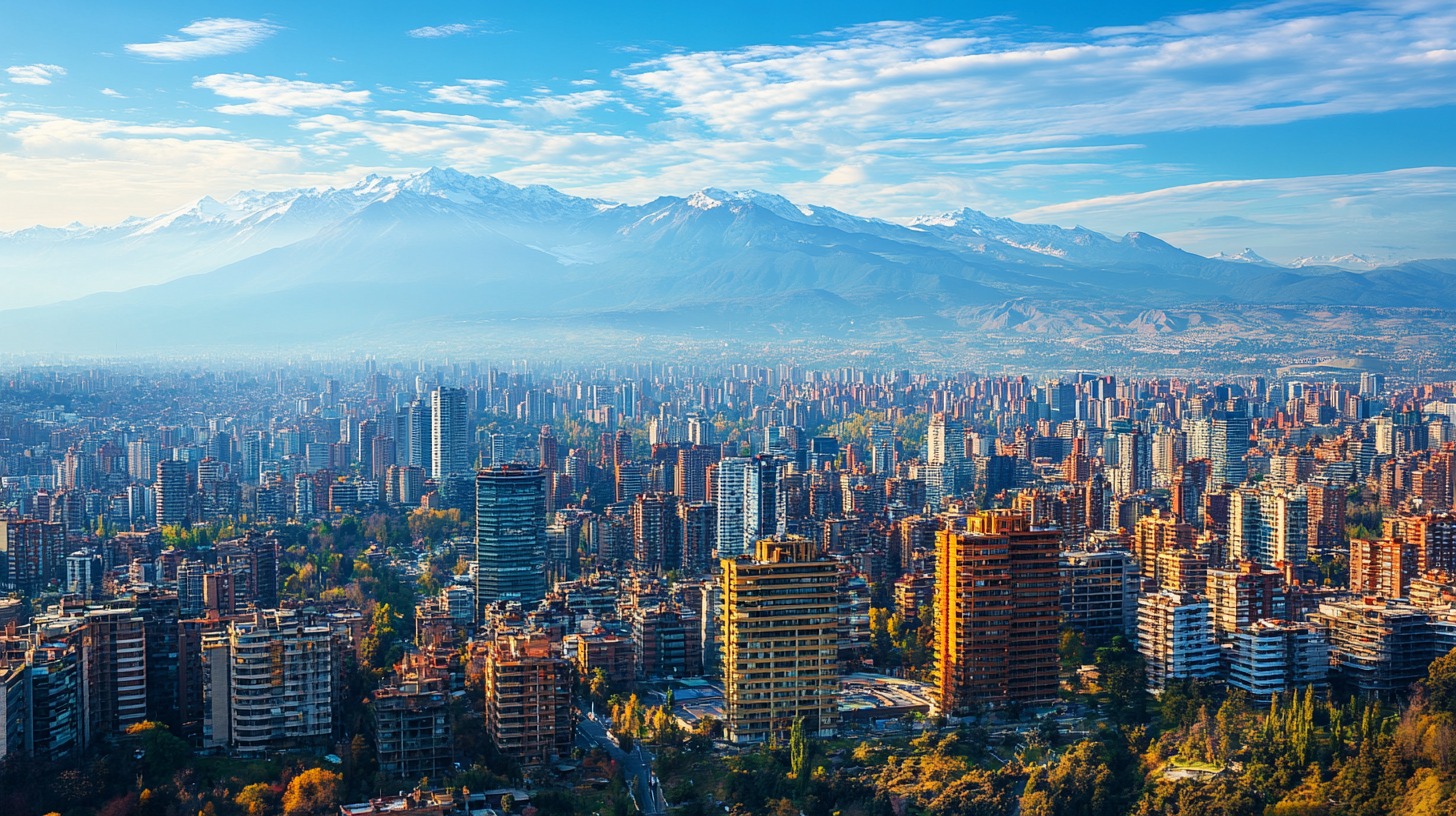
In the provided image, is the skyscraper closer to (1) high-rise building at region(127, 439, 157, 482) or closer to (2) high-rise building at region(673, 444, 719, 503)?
(1) high-rise building at region(127, 439, 157, 482)

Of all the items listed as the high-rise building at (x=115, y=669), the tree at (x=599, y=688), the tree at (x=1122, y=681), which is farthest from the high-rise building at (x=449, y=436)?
the high-rise building at (x=115, y=669)

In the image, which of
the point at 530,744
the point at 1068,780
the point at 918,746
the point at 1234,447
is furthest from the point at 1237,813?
the point at 1234,447

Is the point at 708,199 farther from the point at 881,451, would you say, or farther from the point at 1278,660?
the point at 1278,660

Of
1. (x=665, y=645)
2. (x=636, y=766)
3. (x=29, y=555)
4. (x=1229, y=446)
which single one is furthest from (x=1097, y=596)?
(x=1229, y=446)

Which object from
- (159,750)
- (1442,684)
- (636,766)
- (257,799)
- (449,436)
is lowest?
(636,766)

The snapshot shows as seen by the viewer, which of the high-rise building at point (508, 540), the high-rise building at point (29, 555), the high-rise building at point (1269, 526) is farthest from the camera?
the high-rise building at point (1269, 526)

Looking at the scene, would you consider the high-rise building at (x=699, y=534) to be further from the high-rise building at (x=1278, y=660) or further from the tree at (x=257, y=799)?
the tree at (x=257, y=799)
